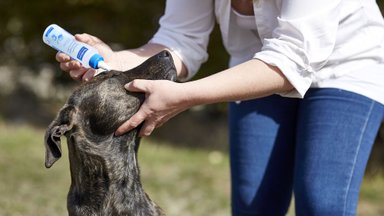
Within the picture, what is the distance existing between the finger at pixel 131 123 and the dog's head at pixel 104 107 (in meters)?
0.05

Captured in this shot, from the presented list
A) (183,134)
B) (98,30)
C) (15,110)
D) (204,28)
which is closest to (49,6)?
(98,30)

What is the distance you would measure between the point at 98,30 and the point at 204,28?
21.6ft

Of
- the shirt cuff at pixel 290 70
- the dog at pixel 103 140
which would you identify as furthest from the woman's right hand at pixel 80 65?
the shirt cuff at pixel 290 70

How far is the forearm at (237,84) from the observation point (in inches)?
143

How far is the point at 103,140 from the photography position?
412 centimetres

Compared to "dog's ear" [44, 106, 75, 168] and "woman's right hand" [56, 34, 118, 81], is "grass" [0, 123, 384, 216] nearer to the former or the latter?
"woman's right hand" [56, 34, 118, 81]

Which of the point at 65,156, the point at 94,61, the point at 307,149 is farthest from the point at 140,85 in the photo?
the point at 65,156

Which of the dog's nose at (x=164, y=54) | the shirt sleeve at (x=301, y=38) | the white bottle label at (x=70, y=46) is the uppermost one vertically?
the shirt sleeve at (x=301, y=38)

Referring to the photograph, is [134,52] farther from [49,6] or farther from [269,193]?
[49,6]

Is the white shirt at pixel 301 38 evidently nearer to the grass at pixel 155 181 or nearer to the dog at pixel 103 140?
the dog at pixel 103 140

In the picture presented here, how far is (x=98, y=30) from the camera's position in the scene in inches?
430

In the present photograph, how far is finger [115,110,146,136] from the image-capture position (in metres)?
3.75

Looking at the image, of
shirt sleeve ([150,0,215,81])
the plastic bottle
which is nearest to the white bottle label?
the plastic bottle

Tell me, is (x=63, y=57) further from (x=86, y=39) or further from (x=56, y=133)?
(x=56, y=133)
